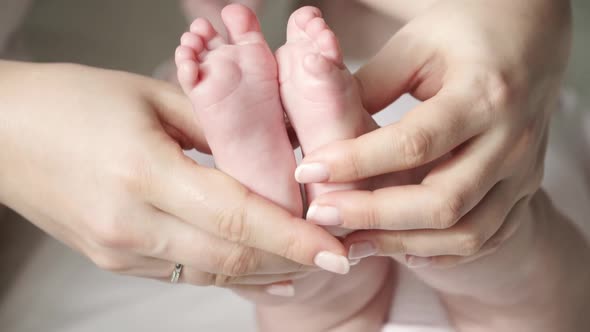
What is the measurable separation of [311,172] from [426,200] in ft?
0.34

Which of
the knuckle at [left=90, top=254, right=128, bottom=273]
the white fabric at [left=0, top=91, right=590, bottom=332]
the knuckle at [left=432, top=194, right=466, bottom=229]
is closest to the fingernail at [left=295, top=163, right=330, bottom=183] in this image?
the knuckle at [left=432, top=194, right=466, bottom=229]

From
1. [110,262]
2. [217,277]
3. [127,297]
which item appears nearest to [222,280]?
[217,277]

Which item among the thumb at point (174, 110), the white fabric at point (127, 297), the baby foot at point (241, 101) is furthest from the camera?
the white fabric at point (127, 297)

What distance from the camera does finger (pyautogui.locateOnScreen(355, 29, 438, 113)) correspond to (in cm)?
55

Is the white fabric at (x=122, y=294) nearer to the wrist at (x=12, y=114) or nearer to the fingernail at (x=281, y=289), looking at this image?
the fingernail at (x=281, y=289)

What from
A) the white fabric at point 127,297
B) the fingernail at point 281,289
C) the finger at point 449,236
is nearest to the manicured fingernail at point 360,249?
the finger at point 449,236

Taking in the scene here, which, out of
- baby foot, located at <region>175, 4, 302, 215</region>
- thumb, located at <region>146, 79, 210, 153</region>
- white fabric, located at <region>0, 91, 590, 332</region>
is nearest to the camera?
baby foot, located at <region>175, 4, 302, 215</region>

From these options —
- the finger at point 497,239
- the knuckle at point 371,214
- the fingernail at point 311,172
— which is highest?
the fingernail at point 311,172

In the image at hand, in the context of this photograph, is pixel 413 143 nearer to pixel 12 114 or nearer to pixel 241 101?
pixel 241 101

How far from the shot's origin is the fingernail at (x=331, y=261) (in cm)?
48

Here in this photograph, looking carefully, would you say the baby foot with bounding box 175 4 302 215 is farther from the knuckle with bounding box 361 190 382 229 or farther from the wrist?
the wrist

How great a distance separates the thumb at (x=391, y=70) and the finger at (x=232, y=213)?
0.15 metres

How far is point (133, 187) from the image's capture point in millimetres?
482

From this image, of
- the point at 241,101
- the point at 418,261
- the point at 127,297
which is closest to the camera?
the point at 241,101
